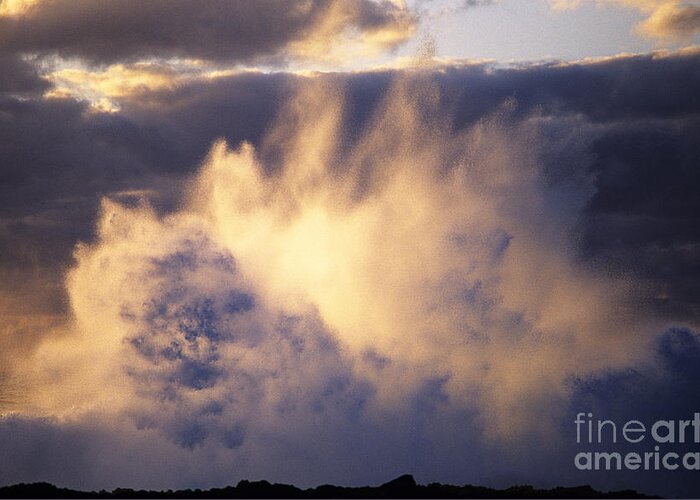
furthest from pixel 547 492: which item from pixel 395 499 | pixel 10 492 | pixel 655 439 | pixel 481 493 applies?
pixel 655 439

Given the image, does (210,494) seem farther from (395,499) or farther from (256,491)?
(395,499)

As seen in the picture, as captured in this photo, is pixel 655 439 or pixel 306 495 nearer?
pixel 306 495

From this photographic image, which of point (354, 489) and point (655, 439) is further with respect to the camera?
point (655, 439)

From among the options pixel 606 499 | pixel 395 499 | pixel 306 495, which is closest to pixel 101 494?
pixel 306 495

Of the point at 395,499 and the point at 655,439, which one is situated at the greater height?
the point at 655,439

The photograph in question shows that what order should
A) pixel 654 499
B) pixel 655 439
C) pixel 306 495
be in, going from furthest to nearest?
pixel 655 439 → pixel 306 495 → pixel 654 499

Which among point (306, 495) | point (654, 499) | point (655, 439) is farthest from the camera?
point (655, 439)

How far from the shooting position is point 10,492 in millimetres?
77500

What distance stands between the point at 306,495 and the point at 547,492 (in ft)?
55.0

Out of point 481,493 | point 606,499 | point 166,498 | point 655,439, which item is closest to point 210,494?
point 166,498

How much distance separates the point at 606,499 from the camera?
7262 centimetres

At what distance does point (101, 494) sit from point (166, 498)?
6149 mm

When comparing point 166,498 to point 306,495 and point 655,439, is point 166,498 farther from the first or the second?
point 655,439

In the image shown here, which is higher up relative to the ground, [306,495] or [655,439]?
[655,439]
